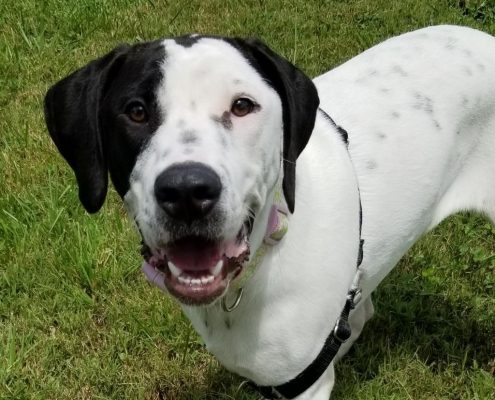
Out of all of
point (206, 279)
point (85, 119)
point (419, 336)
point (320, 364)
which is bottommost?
point (419, 336)

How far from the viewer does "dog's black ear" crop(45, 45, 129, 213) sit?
2520 millimetres

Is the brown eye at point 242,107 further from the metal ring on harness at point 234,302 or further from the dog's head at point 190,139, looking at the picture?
the metal ring on harness at point 234,302

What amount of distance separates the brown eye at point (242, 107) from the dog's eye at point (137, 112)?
243 millimetres

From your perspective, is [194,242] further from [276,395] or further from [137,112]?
[276,395]

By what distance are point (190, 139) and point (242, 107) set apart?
0.22 metres

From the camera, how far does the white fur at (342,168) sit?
238cm

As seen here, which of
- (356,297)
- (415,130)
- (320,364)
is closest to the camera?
(320,364)

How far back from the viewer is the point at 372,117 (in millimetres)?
3150

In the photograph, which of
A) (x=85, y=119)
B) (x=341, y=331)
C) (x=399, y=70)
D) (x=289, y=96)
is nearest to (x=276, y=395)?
(x=341, y=331)

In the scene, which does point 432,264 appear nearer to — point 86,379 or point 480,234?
point 480,234

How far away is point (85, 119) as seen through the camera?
99.0 inches

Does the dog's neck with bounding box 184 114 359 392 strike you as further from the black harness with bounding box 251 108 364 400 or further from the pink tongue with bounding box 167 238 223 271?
the pink tongue with bounding box 167 238 223 271

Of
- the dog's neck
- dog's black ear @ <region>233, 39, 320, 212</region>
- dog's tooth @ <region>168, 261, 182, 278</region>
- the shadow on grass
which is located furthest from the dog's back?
dog's tooth @ <region>168, 261, 182, 278</region>

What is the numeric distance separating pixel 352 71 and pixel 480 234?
1481 millimetres
